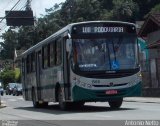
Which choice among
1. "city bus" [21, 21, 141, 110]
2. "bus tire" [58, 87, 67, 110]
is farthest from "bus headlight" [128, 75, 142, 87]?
Result: "bus tire" [58, 87, 67, 110]

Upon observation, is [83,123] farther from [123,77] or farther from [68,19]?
[68,19]

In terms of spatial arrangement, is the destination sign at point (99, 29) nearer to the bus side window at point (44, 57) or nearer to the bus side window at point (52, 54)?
the bus side window at point (52, 54)

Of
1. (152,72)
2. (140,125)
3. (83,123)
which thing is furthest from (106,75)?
(152,72)

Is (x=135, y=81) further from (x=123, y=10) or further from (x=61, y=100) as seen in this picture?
(x=123, y=10)

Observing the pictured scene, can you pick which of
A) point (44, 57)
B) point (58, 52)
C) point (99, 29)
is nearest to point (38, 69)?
point (44, 57)

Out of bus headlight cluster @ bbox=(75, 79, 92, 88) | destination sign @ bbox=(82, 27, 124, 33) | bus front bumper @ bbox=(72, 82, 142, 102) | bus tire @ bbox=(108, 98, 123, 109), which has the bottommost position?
bus tire @ bbox=(108, 98, 123, 109)

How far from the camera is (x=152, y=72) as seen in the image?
40.2m

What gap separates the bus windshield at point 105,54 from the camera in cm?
2197

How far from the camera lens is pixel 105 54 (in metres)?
22.2

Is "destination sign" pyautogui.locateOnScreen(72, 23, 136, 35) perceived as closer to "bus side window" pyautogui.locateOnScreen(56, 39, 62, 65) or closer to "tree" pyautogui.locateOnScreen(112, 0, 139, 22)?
"bus side window" pyautogui.locateOnScreen(56, 39, 62, 65)

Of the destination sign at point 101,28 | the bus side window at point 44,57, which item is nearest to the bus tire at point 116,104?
the destination sign at point 101,28

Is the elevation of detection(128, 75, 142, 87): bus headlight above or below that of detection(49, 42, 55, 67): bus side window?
below

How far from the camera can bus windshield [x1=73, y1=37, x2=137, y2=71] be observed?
22.0m

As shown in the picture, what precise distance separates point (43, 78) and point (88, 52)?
17.5ft
